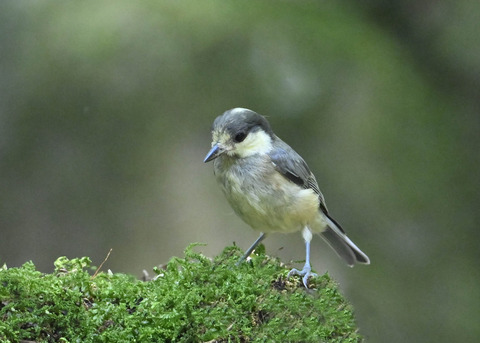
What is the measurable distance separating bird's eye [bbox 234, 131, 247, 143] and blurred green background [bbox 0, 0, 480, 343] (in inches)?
61.3

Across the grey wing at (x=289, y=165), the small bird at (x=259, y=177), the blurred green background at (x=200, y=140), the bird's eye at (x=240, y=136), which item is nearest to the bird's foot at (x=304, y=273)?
the small bird at (x=259, y=177)

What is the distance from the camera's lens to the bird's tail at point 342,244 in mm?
3260

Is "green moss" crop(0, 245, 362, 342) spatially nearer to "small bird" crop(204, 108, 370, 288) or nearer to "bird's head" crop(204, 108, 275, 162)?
"small bird" crop(204, 108, 370, 288)

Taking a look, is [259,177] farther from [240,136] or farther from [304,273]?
[304,273]

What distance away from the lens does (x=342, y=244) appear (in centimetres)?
330

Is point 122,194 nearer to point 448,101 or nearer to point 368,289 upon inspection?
point 368,289

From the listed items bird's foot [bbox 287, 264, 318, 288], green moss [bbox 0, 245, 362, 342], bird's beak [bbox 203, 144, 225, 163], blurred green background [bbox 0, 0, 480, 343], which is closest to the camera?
green moss [bbox 0, 245, 362, 342]

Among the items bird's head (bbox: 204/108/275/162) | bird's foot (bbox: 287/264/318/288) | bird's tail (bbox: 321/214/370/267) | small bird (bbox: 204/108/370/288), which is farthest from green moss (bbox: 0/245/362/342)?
bird's tail (bbox: 321/214/370/267)

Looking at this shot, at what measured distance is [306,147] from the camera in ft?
14.6

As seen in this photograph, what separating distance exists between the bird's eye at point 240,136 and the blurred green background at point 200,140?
156cm

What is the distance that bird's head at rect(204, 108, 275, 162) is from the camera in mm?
2803

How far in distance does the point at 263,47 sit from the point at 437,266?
72.3 inches

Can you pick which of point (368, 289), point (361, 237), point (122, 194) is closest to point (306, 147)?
point (361, 237)

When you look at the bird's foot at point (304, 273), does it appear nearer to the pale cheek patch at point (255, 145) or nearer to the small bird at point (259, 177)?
the small bird at point (259, 177)
